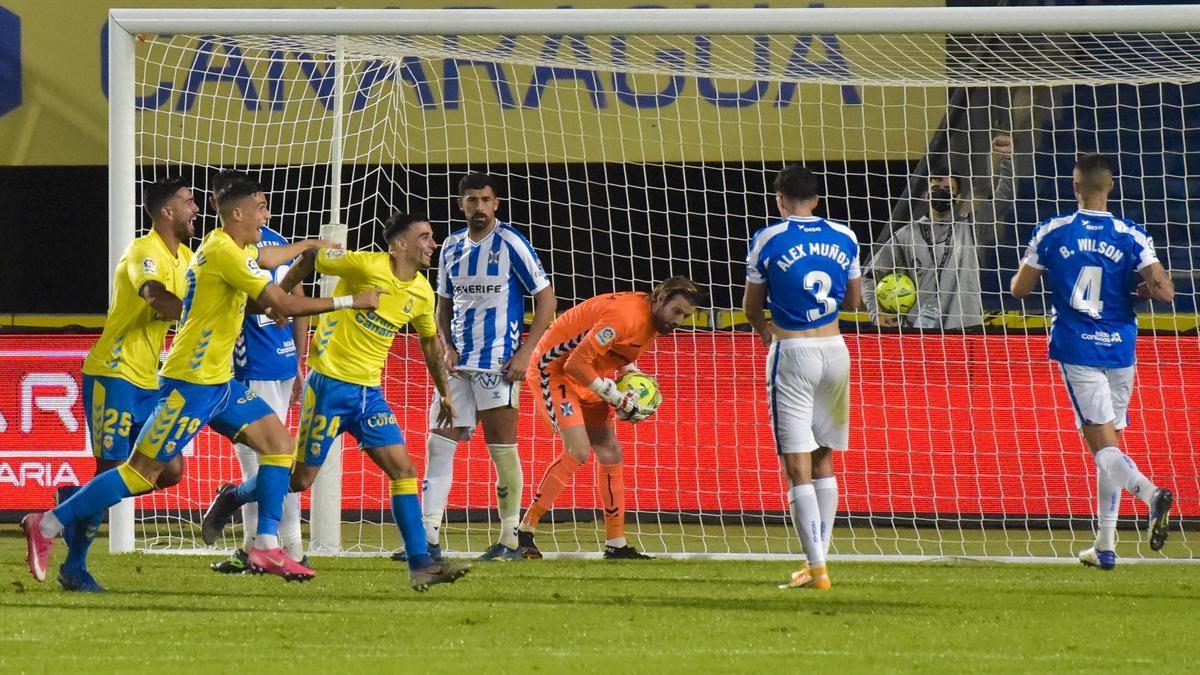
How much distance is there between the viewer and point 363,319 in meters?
7.45

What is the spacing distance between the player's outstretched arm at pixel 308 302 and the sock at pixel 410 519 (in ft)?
2.69

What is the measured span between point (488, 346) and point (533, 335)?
0.31 m

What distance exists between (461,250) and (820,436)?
2.60 metres

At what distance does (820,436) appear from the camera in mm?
7328

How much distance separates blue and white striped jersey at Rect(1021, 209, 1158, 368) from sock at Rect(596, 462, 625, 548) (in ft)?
8.09

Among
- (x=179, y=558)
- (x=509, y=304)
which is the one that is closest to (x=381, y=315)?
(x=509, y=304)

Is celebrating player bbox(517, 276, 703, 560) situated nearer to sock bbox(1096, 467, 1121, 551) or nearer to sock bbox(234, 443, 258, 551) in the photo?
sock bbox(234, 443, 258, 551)

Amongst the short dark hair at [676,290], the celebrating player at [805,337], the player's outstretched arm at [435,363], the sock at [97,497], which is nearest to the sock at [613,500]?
the short dark hair at [676,290]

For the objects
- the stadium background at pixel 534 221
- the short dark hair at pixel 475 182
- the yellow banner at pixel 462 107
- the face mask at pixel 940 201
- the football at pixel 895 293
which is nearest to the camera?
the short dark hair at pixel 475 182

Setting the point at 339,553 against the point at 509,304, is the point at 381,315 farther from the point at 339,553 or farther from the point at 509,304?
the point at 339,553

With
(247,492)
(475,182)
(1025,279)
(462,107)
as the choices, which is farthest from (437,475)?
(462,107)

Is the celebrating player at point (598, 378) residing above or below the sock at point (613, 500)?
above

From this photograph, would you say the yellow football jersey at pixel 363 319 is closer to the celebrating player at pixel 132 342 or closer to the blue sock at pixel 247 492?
the celebrating player at pixel 132 342

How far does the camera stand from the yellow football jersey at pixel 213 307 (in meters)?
7.07
